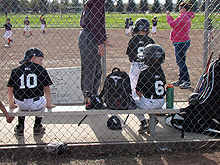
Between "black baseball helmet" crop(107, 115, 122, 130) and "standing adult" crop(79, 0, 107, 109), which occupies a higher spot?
"standing adult" crop(79, 0, 107, 109)

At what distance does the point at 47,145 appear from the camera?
9.07ft

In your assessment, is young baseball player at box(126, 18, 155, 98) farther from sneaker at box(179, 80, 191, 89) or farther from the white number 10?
sneaker at box(179, 80, 191, 89)

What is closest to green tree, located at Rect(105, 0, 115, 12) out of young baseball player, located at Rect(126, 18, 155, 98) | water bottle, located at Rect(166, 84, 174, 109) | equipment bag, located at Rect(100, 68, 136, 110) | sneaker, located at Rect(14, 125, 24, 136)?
young baseball player, located at Rect(126, 18, 155, 98)

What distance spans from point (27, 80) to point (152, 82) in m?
1.66

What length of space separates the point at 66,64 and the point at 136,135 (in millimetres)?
5237

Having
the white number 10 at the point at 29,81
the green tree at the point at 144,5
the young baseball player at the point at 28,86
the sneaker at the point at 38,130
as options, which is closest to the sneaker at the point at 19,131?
the young baseball player at the point at 28,86

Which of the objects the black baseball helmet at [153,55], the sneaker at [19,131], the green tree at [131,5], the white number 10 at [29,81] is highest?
the green tree at [131,5]

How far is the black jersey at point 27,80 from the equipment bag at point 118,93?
34.1 inches

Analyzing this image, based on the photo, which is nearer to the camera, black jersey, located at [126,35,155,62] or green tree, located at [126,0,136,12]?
green tree, located at [126,0,136,12]

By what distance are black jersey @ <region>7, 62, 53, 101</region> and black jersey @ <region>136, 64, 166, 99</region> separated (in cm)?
130

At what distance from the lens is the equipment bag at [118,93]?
2.94 m

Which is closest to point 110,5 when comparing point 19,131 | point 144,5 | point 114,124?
point 144,5

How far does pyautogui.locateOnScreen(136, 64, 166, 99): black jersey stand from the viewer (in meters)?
2.99

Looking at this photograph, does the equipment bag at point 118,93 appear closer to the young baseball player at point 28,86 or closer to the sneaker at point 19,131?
the young baseball player at point 28,86
